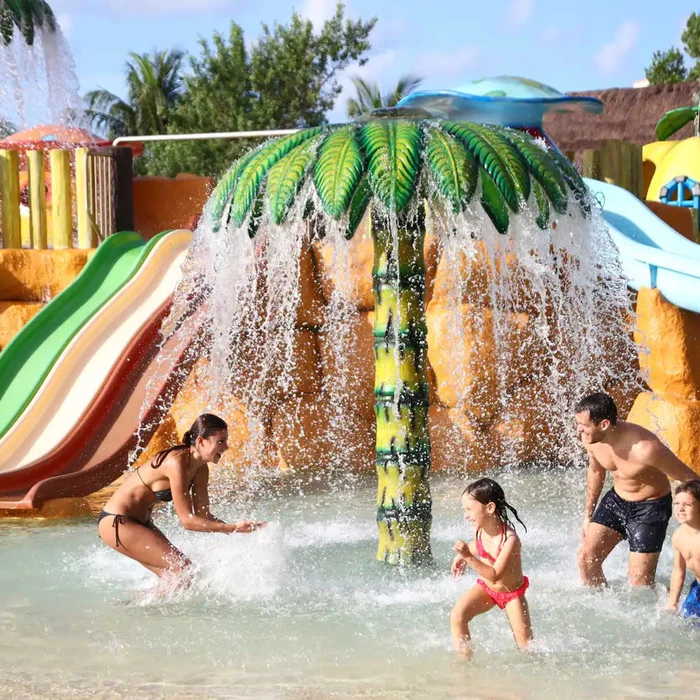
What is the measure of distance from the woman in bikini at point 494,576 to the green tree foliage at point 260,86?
24.7 meters

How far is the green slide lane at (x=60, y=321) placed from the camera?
Answer: 9.52 metres

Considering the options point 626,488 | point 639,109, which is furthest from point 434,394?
point 639,109

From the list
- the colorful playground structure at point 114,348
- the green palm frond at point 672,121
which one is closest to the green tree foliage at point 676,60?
the green palm frond at point 672,121

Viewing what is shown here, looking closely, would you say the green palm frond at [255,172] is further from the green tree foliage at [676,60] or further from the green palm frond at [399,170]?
the green tree foliage at [676,60]

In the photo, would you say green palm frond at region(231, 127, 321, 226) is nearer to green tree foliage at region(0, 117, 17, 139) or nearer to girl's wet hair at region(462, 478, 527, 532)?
girl's wet hair at region(462, 478, 527, 532)

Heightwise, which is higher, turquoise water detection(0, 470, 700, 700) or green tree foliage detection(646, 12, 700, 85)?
green tree foliage detection(646, 12, 700, 85)

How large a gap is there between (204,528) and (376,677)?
133 centimetres

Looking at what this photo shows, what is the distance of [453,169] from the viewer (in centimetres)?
532

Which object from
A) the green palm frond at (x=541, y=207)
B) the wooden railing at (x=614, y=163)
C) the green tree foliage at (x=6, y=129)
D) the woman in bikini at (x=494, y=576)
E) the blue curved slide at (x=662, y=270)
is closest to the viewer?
the woman in bikini at (x=494, y=576)

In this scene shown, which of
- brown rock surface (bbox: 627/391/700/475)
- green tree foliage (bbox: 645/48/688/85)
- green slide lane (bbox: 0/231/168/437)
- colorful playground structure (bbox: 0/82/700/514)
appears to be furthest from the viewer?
green tree foliage (bbox: 645/48/688/85)

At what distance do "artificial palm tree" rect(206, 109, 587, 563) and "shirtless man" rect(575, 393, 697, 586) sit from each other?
2.90 feet

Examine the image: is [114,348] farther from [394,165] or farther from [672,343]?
[394,165]

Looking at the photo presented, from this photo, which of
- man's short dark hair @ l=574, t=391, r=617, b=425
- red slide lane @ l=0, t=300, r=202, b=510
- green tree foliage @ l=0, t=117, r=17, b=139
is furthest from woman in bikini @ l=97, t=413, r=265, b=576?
green tree foliage @ l=0, t=117, r=17, b=139

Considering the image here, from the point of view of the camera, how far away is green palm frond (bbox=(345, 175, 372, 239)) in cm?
548
